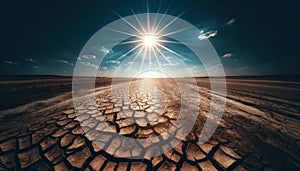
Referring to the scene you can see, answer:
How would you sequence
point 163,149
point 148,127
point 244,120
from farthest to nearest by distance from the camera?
point 244,120 < point 148,127 < point 163,149

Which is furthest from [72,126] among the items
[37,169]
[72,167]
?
[72,167]

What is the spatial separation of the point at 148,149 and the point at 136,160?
0.75 feet

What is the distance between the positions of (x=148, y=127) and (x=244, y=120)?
1.98 m

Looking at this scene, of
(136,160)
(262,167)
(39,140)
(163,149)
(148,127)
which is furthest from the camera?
(148,127)

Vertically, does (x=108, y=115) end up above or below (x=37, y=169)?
above

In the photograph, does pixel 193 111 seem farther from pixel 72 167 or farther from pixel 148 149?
pixel 72 167

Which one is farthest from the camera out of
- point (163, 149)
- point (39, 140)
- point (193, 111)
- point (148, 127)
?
point (193, 111)

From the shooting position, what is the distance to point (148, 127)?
2.18m

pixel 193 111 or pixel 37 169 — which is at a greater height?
pixel 193 111

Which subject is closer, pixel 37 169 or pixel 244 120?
pixel 37 169

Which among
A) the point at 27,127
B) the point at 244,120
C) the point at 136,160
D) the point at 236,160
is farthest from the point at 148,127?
the point at 27,127

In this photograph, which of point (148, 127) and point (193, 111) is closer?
point (148, 127)

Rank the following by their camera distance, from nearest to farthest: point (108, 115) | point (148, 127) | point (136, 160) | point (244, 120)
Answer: point (136, 160) → point (148, 127) → point (244, 120) → point (108, 115)

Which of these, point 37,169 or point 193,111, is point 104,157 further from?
point 193,111
